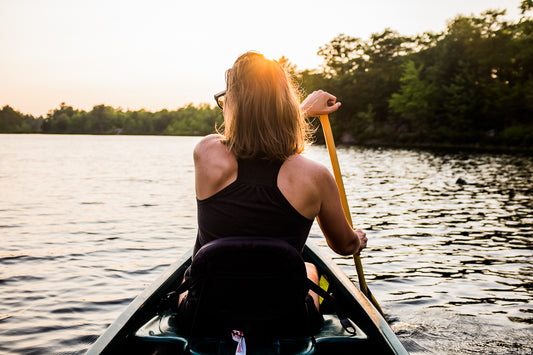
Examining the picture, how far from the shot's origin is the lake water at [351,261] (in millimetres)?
4547

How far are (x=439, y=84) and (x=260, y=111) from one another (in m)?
62.4

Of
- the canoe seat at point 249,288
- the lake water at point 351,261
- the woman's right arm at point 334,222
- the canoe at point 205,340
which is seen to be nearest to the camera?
the canoe seat at point 249,288

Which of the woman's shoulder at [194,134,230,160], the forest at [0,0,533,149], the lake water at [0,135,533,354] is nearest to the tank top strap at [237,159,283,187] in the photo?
the woman's shoulder at [194,134,230,160]

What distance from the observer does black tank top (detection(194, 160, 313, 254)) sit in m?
1.98

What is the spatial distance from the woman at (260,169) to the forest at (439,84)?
3875 centimetres

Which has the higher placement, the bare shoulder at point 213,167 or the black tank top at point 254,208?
the bare shoulder at point 213,167

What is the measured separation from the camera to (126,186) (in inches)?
693

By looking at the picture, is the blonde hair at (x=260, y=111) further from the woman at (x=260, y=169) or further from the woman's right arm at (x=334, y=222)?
the woman's right arm at (x=334, y=222)

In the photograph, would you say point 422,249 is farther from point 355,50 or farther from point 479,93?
point 355,50

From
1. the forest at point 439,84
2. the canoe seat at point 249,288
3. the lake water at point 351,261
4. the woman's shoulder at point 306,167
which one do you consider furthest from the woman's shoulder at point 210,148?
the forest at point 439,84


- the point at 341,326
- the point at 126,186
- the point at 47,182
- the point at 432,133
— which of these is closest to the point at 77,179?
the point at 47,182

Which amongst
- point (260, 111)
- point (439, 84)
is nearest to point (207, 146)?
point (260, 111)

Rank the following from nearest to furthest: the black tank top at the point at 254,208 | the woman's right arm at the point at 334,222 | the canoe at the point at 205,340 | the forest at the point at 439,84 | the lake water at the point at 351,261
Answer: the black tank top at the point at 254,208, the woman's right arm at the point at 334,222, the canoe at the point at 205,340, the lake water at the point at 351,261, the forest at the point at 439,84

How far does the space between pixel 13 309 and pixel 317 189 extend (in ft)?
14.5
